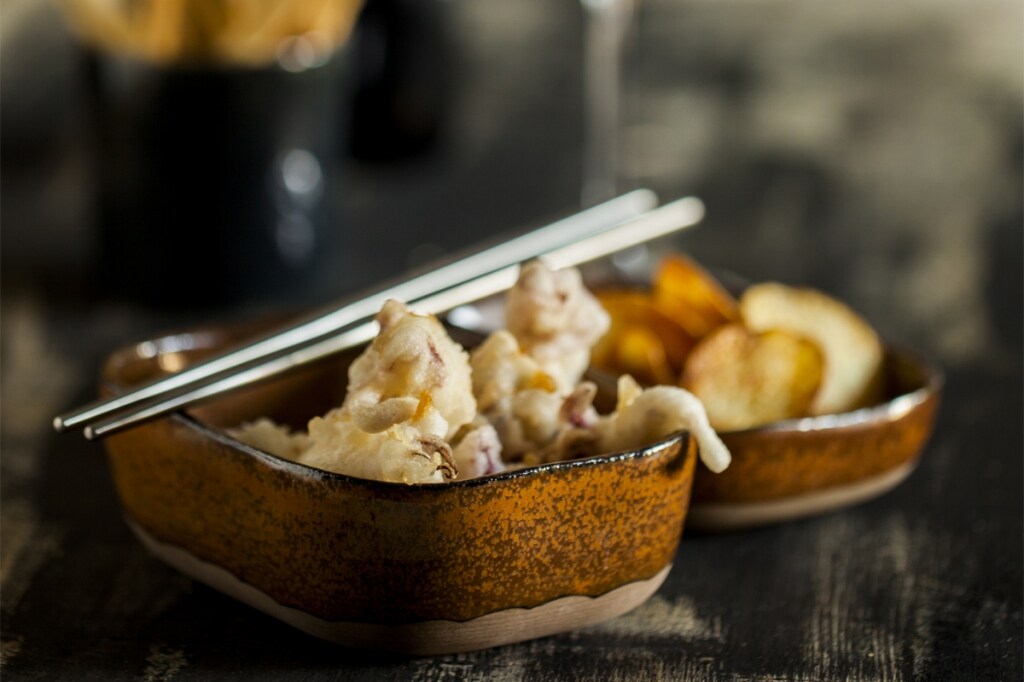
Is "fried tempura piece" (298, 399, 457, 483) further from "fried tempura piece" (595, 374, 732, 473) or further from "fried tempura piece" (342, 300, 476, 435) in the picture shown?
"fried tempura piece" (595, 374, 732, 473)

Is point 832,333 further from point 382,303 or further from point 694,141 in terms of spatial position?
point 694,141

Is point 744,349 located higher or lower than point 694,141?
lower

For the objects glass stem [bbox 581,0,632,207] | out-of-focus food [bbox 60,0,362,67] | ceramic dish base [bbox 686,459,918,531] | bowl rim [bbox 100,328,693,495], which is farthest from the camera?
glass stem [bbox 581,0,632,207]

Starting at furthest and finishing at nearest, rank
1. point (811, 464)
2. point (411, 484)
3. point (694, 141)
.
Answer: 1. point (694, 141)
2. point (811, 464)
3. point (411, 484)

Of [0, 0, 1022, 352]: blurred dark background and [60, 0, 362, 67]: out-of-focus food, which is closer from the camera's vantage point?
[60, 0, 362, 67]: out-of-focus food

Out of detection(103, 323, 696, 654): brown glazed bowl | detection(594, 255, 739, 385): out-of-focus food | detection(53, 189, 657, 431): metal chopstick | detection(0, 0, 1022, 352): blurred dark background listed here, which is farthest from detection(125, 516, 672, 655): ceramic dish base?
detection(0, 0, 1022, 352): blurred dark background

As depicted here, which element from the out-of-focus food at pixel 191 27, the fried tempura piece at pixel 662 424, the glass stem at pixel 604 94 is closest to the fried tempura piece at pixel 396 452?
the fried tempura piece at pixel 662 424

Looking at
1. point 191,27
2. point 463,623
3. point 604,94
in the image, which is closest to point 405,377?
point 463,623

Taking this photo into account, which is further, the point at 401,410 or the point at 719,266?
the point at 719,266
